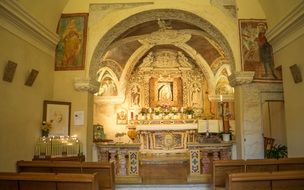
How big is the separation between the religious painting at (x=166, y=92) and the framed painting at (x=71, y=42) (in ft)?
21.3

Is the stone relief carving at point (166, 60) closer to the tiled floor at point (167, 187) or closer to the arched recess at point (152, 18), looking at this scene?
the arched recess at point (152, 18)

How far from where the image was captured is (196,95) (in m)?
14.0

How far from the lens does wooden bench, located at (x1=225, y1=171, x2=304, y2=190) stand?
147 inches

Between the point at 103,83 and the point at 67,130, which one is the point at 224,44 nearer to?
the point at 67,130

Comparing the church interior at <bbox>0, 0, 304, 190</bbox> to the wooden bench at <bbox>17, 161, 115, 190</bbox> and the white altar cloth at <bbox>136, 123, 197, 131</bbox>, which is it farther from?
the white altar cloth at <bbox>136, 123, 197, 131</bbox>

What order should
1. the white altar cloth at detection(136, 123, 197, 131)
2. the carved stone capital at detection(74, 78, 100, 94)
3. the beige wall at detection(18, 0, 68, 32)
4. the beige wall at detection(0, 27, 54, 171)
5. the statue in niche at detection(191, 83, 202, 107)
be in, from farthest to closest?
the statue in niche at detection(191, 83, 202, 107) → the white altar cloth at detection(136, 123, 197, 131) → the carved stone capital at detection(74, 78, 100, 94) → the beige wall at detection(18, 0, 68, 32) → the beige wall at detection(0, 27, 54, 171)

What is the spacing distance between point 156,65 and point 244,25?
22.3ft

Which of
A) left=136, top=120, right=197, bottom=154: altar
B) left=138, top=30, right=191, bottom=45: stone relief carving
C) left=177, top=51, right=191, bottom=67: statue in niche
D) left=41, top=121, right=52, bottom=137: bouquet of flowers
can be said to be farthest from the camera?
left=177, top=51, right=191, bottom=67: statue in niche

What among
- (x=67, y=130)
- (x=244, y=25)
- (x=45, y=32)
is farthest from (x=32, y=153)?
(x=244, y=25)

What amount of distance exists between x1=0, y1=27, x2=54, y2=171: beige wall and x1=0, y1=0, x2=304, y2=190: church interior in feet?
0.07

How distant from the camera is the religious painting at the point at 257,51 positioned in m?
7.67

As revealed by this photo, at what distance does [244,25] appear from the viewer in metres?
7.82

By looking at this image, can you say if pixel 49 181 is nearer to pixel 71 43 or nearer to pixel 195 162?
pixel 195 162

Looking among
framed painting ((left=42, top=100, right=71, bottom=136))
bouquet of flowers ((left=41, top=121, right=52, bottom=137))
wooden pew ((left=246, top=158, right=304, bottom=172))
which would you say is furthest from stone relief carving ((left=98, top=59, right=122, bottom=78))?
wooden pew ((left=246, top=158, right=304, bottom=172))
